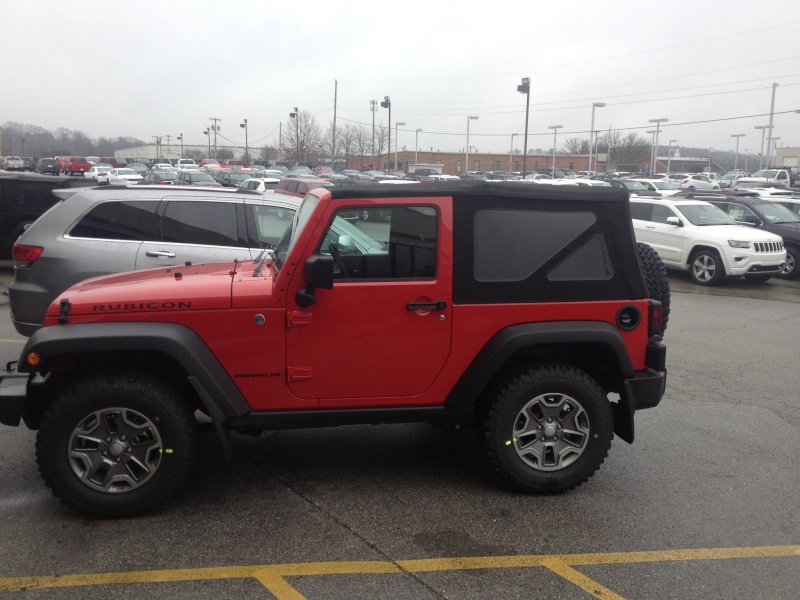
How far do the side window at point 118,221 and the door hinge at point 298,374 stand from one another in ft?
12.4

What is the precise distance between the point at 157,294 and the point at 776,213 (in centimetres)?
1694

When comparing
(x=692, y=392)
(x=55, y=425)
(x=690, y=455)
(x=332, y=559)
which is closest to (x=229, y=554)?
(x=332, y=559)

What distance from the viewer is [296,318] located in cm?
422

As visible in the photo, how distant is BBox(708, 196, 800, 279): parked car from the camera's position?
16109 mm

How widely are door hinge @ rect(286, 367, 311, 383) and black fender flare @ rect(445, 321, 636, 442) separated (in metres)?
0.86

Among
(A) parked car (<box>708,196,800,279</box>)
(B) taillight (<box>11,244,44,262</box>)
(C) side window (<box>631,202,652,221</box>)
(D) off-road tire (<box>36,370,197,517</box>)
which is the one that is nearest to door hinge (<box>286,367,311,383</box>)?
(D) off-road tire (<box>36,370,197,517</box>)

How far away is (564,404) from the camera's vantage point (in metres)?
4.54

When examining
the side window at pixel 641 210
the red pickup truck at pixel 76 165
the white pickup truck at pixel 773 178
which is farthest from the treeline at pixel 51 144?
the side window at pixel 641 210

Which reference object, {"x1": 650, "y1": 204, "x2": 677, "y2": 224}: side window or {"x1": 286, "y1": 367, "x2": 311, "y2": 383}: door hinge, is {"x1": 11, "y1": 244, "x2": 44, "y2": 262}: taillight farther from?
{"x1": 650, "y1": 204, "x2": 677, "y2": 224}: side window

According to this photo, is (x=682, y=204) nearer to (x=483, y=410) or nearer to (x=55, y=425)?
(x=483, y=410)

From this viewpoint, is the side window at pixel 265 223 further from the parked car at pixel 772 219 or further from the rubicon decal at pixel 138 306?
the parked car at pixel 772 219

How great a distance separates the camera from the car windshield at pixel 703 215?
1547cm

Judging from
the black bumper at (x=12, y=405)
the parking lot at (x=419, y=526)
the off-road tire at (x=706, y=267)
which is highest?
the black bumper at (x=12, y=405)

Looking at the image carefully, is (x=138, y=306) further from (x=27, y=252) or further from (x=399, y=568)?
(x=27, y=252)
